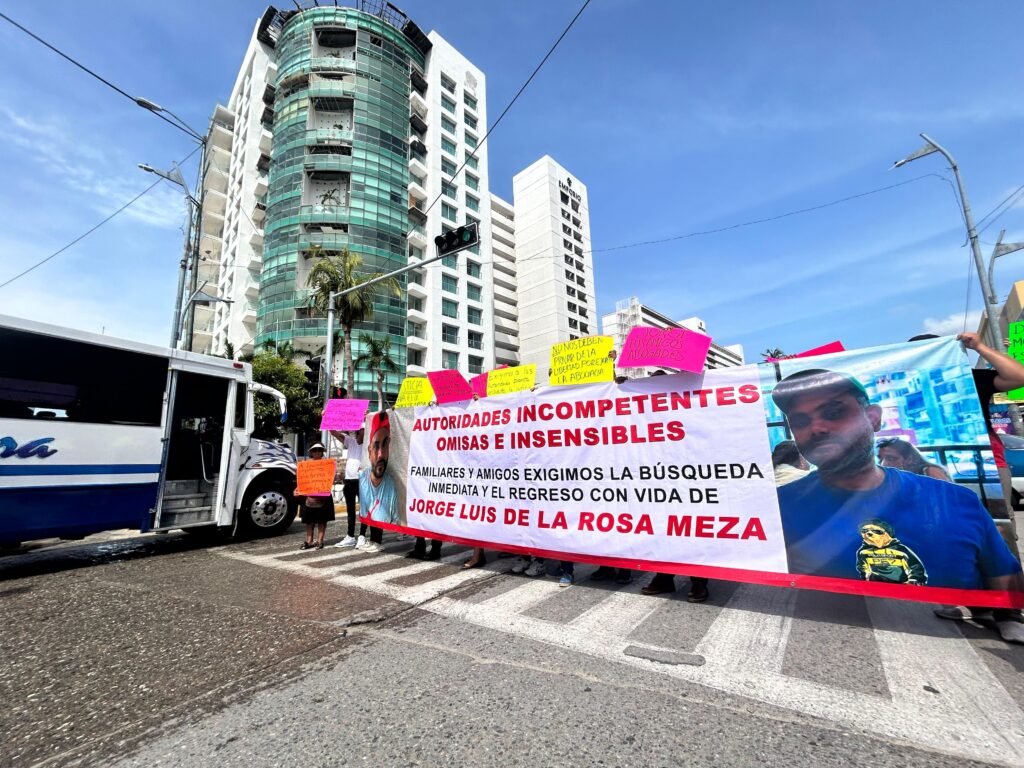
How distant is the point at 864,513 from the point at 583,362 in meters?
2.78

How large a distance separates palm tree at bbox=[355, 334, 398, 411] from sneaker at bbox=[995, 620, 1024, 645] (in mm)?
33431

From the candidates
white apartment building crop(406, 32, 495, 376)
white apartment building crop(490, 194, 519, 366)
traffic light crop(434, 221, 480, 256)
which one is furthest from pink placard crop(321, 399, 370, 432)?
white apartment building crop(490, 194, 519, 366)

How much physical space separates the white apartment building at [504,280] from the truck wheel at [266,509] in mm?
57260

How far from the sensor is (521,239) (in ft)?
233

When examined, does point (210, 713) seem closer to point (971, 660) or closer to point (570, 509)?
point (570, 509)

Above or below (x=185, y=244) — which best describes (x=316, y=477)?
below

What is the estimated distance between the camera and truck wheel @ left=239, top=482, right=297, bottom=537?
25.7ft

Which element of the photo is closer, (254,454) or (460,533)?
(460,533)

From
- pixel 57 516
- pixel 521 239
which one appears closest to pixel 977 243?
pixel 57 516

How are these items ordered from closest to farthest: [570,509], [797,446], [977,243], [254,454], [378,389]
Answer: [797,446]
[570,509]
[254,454]
[977,243]
[378,389]

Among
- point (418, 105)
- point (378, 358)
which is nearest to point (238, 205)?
point (418, 105)

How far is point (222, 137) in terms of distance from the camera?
58656 mm

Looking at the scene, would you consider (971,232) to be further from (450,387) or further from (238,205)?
(238,205)

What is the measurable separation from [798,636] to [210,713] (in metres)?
3.91
